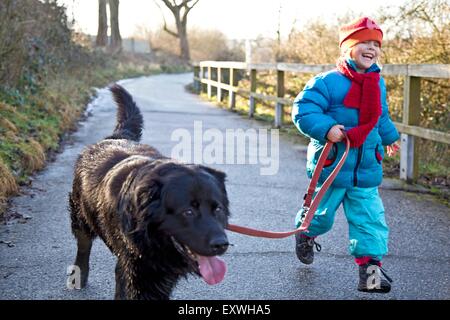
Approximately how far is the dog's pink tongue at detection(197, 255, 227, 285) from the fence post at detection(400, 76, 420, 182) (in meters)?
5.03

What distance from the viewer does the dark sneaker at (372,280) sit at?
13.1 ft

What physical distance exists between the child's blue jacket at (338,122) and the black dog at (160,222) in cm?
105

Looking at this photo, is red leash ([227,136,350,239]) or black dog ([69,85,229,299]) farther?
red leash ([227,136,350,239])

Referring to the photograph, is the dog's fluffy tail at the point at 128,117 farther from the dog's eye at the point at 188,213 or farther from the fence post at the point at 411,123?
the fence post at the point at 411,123

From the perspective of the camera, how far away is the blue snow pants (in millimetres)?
4094

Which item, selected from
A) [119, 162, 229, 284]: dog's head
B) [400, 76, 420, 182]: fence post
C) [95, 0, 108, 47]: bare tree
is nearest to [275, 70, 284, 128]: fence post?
[400, 76, 420, 182]: fence post

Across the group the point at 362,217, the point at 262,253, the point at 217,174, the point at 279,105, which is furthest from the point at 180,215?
the point at 279,105

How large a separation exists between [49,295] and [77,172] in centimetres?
84

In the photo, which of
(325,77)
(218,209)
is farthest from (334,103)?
(218,209)

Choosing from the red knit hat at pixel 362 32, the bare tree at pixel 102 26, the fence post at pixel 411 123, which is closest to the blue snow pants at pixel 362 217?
the red knit hat at pixel 362 32

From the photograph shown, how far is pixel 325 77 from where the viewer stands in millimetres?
4270

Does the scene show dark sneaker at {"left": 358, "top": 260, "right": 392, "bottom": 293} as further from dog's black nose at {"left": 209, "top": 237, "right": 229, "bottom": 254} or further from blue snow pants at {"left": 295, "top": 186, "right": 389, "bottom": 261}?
dog's black nose at {"left": 209, "top": 237, "right": 229, "bottom": 254}

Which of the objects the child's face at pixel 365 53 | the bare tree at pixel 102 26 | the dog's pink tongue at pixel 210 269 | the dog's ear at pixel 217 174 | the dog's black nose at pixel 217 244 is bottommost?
the dog's pink tongue at pixel 210 269

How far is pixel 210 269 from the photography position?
313 cm
